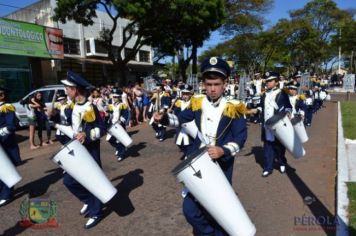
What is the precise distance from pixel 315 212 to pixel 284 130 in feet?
5.03

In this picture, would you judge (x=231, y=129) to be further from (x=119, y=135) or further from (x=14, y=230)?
(x=119, y=135)

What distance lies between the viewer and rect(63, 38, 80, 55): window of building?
82.3 ft

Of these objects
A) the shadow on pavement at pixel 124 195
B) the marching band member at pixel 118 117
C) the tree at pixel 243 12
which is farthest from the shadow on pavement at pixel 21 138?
the tree at pixel 243 12

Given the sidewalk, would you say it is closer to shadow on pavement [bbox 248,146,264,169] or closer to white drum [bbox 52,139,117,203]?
shadow on pavement [bbox 248,146,264,169]

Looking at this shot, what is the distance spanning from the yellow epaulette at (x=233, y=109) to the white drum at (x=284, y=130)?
2.57m

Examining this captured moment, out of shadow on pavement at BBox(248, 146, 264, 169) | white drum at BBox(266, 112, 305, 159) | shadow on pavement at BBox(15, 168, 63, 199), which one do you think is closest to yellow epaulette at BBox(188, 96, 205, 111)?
white drum at BBox(266, 112, 305, 159)

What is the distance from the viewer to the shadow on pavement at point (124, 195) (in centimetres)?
530

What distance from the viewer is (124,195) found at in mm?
5992

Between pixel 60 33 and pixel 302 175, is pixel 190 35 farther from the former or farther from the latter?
pixel 302 175

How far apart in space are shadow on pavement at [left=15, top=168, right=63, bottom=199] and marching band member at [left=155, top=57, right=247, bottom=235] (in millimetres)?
3959

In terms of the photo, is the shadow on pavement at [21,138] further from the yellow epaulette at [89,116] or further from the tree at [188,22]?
the tree at [188,22]

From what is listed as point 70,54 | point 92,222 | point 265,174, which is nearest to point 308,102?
point 265,174

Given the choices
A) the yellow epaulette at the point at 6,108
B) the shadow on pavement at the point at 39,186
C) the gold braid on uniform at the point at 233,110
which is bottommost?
the shadow on pavement at the point at 39,186

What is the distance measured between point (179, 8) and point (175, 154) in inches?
539
